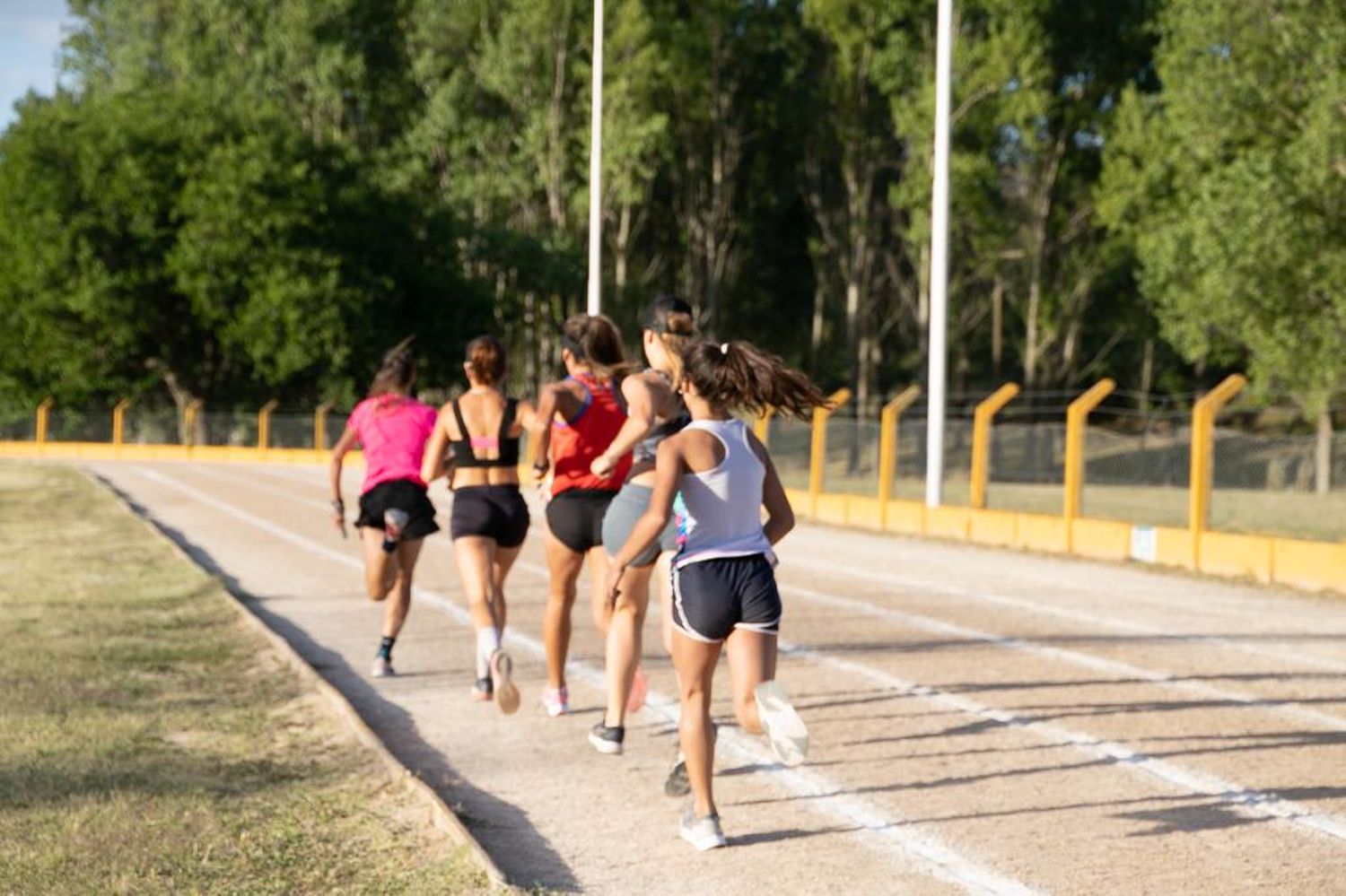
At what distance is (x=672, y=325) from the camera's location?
Result: 7711 mm

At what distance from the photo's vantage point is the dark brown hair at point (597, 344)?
28.1ft

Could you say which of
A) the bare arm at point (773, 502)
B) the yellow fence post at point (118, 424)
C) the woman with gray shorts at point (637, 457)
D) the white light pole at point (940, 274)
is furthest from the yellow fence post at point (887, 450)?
the yellow fence post at point (118, 424)

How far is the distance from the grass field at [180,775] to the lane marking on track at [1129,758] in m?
2.92

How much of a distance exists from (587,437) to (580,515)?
37 cm

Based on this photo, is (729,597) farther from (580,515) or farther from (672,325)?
(580,515)

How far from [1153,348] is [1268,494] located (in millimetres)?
45949

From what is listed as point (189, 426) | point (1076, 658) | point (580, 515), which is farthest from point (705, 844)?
point (189, 426)

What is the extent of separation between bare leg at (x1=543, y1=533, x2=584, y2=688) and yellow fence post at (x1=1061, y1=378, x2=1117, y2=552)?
11758mm

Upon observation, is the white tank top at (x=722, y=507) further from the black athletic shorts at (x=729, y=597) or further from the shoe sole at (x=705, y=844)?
the shoe sole at (x=705, y=844)

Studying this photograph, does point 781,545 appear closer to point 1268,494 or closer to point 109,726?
point 1268,494

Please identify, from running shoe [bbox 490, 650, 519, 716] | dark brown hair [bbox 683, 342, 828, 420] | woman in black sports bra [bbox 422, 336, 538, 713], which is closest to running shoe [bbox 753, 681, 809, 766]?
dark brown hair [bbox 683, 342, 828, 420]

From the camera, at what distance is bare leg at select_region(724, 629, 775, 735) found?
6.28 meters

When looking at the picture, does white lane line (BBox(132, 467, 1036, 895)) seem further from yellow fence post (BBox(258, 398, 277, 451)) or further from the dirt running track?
yellow fence post (BBox(258, 398, 277, 451))

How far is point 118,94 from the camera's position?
2274 inches
